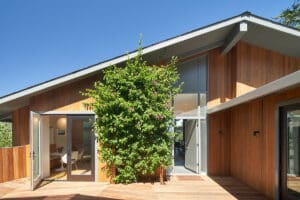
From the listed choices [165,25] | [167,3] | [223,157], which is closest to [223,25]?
[223,157]

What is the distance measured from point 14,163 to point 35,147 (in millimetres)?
1418

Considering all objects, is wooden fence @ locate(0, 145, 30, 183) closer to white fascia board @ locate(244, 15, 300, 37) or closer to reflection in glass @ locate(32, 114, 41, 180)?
reflection in glass @ locate(32, 114, 41, 180)

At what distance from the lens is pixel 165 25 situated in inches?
771

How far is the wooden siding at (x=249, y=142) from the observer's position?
5.21 m

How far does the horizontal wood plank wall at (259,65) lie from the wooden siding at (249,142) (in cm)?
114

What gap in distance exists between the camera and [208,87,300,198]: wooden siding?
205 inches

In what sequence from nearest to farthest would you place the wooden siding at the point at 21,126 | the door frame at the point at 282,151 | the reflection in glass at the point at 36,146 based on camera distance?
1. the door frame at the point at 282,151
2. the reflection in glass at the point at 36,146
3. the wooden siding at the point at 21,126

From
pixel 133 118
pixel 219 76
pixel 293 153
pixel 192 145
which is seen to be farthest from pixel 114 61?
pixel 293 153

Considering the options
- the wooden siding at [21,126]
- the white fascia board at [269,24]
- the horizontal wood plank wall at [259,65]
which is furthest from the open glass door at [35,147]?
the white fascia board at [269,24]

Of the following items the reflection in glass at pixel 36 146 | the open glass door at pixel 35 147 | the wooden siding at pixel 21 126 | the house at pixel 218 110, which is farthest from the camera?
the wooden siding at pixel 21 126

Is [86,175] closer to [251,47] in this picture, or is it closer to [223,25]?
[223,25]

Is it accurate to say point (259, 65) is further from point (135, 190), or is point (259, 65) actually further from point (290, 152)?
point (135, 190)

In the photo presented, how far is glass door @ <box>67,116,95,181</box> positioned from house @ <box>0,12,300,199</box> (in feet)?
0.09

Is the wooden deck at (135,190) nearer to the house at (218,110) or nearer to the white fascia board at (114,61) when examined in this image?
the house at (218,110)
